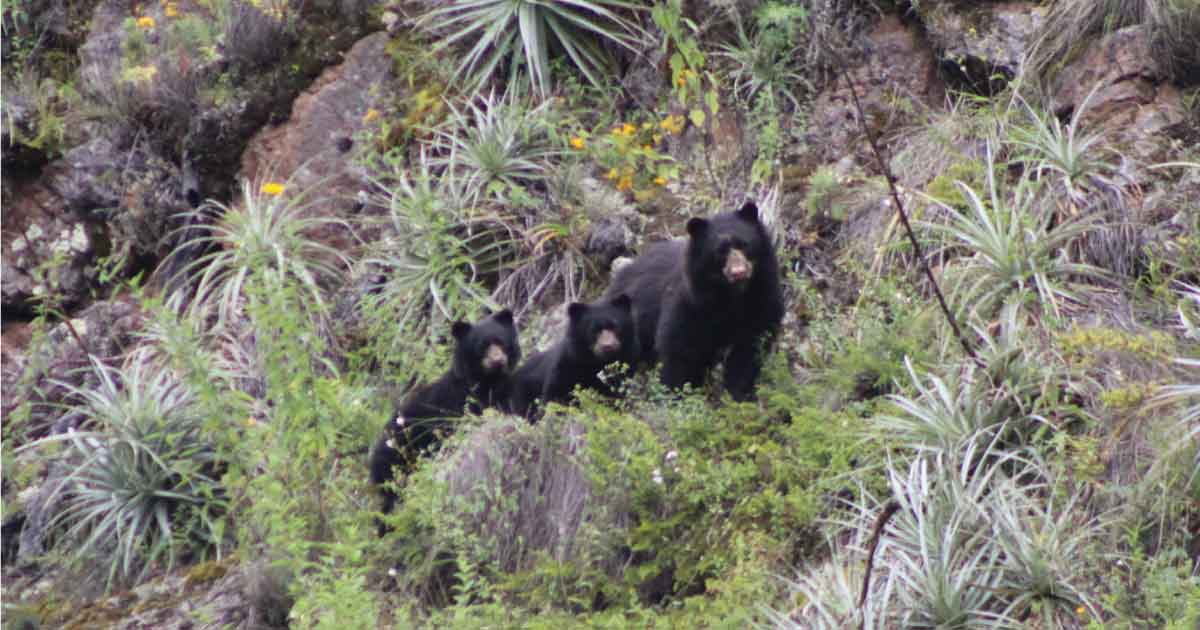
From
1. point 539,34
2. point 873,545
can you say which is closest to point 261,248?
point 539,34

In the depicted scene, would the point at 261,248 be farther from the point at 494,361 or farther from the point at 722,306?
the point at 722,306

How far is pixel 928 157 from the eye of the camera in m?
10.2

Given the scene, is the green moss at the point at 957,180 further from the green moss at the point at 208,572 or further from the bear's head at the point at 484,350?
the green moss at the point at 208,572

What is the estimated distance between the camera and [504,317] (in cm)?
970

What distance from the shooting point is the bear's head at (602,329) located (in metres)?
9.02

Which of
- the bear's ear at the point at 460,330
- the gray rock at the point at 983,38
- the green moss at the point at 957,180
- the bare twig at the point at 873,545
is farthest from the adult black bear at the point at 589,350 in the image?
the gray rock at the point at 983,38

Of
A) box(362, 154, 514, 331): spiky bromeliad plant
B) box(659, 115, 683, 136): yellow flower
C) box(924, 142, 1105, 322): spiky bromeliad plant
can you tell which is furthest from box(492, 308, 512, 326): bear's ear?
box(924, 142, 1105, 322): spiky bromeliad plant

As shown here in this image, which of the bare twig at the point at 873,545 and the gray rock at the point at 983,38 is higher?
the gray rock at the point at 983,38

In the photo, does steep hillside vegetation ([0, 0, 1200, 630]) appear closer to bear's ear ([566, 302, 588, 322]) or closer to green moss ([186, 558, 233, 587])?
green moss ([186, 558, 233, 587])

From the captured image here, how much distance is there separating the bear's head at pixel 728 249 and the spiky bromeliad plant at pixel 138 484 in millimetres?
3064

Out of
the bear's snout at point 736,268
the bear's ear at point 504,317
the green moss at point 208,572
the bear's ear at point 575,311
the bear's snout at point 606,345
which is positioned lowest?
the green moss at point 208,572

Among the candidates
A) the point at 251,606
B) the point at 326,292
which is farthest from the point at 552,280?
the point at 251,606

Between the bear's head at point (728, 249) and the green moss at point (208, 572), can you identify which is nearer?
the bear's head at point (728, 249)

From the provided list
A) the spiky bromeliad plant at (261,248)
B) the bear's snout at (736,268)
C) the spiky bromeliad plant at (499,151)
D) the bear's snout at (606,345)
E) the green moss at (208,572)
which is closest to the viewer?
the bear's snout at (736,268)
